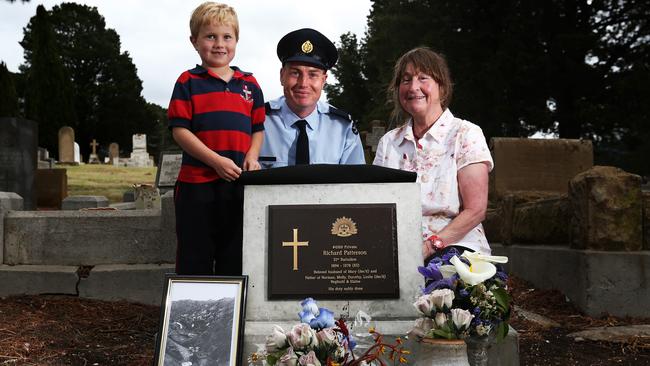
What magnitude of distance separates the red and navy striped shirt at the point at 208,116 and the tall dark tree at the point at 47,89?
A: 40.2 metres

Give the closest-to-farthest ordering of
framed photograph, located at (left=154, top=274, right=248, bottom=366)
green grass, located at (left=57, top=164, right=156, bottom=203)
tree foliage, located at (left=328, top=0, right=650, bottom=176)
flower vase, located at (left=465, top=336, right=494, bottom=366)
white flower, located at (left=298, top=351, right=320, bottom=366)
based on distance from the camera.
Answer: white flower, located at (left=298, top=351, right=320, bottom=366) < flower vase, located at (left=465, top=336, right=494, bottom=366) < framed photograph, located at (left=154, top=274, right=248, bottom=366) < tree foliage, located at (left=328, top=0, right=650, bottom=176) < green grass, located at (left=57, top=164, right=156, bottom=203)

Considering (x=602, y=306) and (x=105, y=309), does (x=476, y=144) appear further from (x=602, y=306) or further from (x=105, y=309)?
(x=105, y=309)

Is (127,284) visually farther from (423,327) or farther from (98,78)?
(98,78)

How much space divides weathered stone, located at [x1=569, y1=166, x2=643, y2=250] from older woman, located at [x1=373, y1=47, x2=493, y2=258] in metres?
2.52

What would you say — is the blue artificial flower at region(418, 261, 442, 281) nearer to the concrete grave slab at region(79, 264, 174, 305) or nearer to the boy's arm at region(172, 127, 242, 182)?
the boy's arm at region(172, 127, 242, 182)

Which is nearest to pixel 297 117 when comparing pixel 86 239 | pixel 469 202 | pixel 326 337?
pixel 469 202

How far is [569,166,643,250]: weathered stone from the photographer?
5094 mm

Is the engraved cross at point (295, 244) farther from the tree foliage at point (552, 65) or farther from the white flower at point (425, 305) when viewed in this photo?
the tree foliage at point (552, 65)

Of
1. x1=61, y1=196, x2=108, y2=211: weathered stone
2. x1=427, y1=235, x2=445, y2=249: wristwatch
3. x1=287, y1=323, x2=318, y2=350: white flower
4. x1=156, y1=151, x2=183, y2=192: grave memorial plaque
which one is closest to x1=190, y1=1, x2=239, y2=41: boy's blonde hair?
x1=427, y1=235, x2=445, y2=249: wristwatch

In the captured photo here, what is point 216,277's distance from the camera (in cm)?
261

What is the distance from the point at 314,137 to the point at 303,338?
53.9 inches

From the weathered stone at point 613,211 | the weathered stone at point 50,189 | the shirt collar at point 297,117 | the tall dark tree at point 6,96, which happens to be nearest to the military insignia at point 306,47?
the shirt collar at point 297,117

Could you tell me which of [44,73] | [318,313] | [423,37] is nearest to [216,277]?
[318,313]

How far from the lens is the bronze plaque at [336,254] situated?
106 inches
